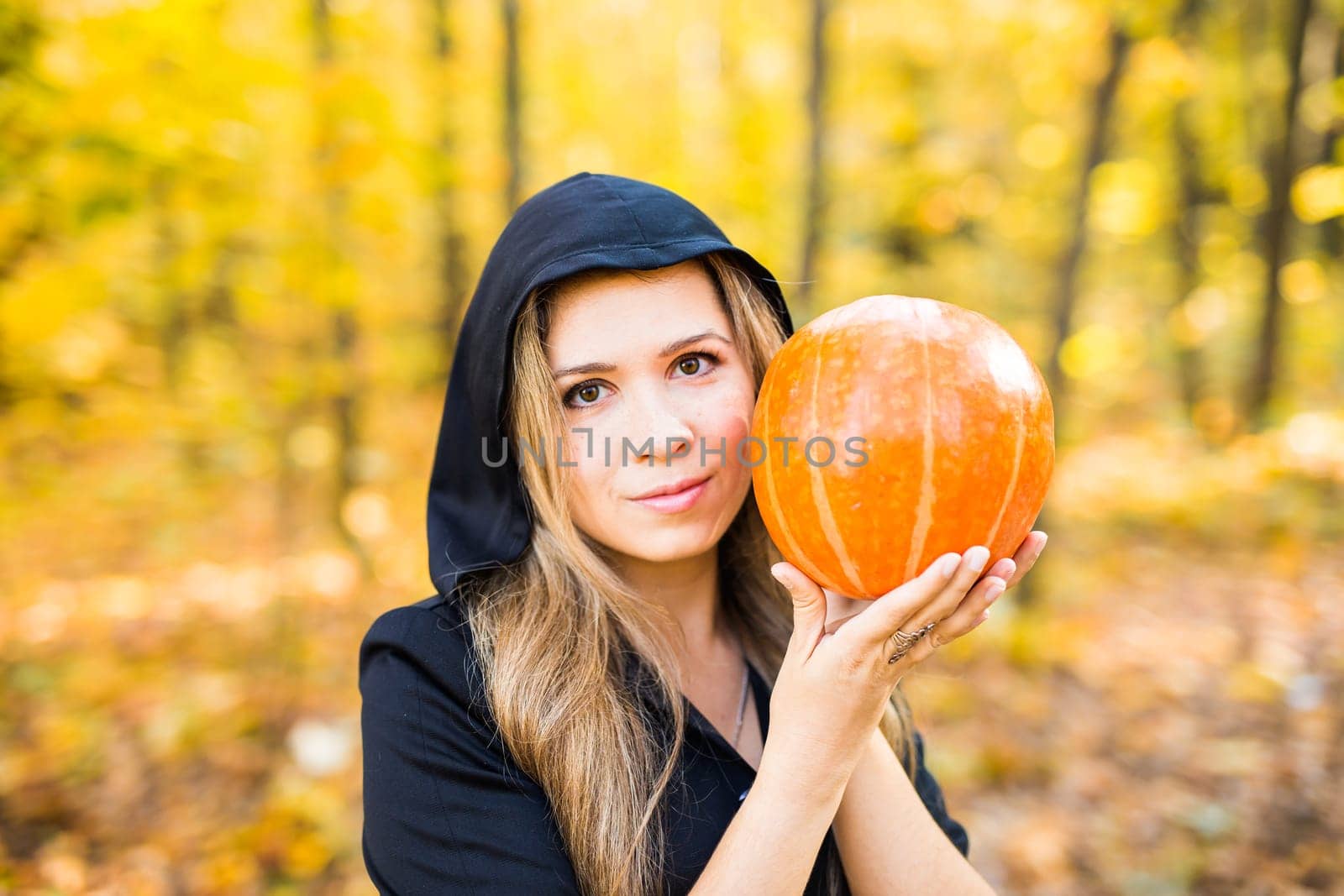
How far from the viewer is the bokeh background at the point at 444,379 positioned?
12.6 feet

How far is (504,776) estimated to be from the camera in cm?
159

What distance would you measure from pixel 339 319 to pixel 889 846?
4639mm

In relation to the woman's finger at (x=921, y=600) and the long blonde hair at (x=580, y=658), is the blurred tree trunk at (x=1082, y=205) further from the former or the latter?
the woman's finger at (x=921, y=600)

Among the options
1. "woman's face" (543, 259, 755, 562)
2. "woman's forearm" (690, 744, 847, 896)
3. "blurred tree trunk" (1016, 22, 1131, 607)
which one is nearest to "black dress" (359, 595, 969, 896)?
"woman's forearm" (690, 744, 847, 896)

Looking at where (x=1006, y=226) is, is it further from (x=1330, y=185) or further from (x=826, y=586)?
(x=826, y=586)

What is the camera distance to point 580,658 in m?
1.75

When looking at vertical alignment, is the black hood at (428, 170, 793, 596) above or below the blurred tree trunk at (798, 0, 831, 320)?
below

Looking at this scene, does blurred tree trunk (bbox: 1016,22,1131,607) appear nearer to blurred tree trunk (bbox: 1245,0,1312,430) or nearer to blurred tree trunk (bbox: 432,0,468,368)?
blurred tree trunk (bbox: 432,0,468,368)

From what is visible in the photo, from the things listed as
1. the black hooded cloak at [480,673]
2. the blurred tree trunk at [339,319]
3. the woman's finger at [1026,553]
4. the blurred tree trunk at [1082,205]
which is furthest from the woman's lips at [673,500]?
the blurred tree trunk at [1082,205]

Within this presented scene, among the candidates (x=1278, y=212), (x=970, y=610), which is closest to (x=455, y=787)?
(x=970, y=610)

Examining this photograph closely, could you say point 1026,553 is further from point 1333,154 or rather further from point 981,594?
point 1333,154

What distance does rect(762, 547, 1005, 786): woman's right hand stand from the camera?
4.62 feet

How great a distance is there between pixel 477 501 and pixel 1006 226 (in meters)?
8.14

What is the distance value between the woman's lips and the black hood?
0.32m
